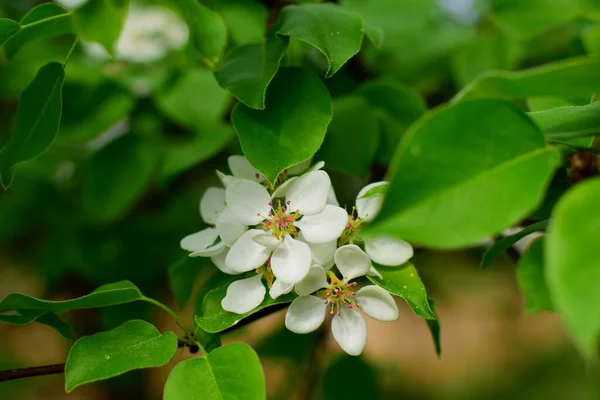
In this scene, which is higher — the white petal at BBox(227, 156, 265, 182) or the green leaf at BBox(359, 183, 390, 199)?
the green leaf at BBox(359, 183, 390, 199)

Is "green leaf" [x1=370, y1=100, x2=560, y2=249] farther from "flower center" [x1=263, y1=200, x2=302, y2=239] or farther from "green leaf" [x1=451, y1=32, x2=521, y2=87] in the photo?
"green leaf" [x1=451, y1=32, x2=521, y2=87]

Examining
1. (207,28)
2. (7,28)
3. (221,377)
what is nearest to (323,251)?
(221,377)

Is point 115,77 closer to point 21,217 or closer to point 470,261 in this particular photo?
point 21,217

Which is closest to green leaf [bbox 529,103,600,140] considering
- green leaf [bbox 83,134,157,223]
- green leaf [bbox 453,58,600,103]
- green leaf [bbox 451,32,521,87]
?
green leaf [bbox 453,58,600,103]

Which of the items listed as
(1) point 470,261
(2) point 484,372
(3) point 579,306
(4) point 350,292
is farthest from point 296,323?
(2) point 484,372

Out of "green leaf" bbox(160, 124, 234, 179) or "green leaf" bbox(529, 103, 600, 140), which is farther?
"green leaf" bbox(160, 124, 234, 179)

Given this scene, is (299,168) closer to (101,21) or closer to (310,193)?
(310,193)
